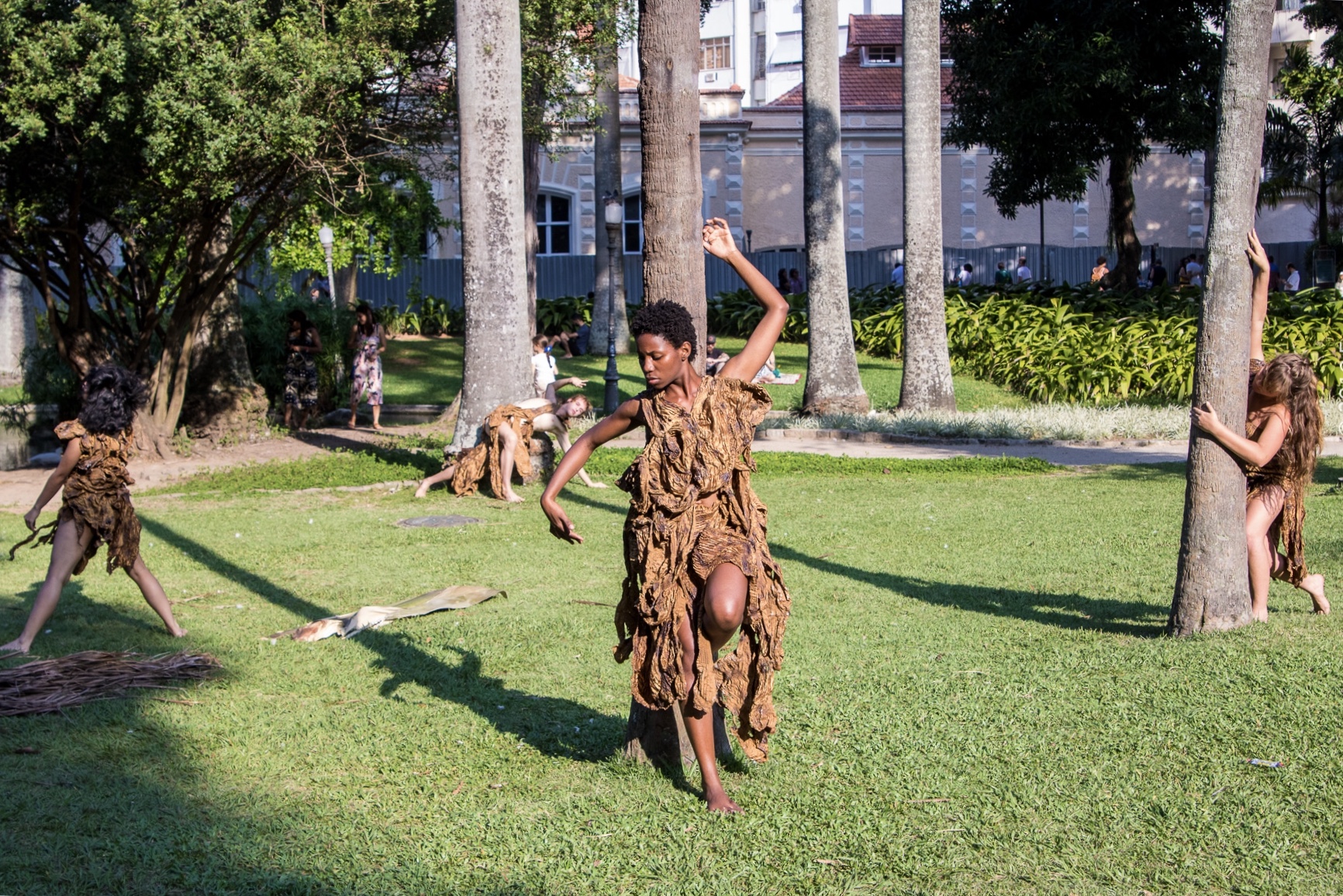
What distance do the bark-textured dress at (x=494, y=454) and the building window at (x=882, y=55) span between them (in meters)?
34.3

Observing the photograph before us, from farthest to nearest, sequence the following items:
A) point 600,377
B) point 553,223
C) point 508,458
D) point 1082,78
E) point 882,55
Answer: point 882,55 → point 553,223 → point 600,377 → point 1082,78 → point 508,458

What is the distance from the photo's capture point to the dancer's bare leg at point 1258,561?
642 centimetres

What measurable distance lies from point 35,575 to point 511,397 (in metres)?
5.02

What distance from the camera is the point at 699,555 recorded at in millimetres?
4258

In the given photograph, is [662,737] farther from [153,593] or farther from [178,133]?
[178,133]

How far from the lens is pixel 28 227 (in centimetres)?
1245

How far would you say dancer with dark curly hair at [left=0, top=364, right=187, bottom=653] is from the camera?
21.9 feet

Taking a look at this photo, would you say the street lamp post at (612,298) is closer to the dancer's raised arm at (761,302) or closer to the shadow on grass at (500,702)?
the shadow on grass at (500,702)

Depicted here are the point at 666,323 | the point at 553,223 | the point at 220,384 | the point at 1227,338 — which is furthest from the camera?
the point at 553,223

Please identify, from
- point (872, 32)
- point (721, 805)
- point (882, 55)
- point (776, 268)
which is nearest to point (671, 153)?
point (721, 805)

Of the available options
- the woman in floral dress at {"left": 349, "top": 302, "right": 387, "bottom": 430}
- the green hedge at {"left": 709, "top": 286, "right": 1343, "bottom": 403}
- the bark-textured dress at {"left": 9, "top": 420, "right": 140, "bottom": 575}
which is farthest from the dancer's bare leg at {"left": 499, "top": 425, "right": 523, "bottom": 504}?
the green hedge at {"left": 709, "top": 286, "right": 1343, "bottom": 403}

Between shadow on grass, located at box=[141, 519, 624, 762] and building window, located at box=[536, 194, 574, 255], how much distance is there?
31.0 metres

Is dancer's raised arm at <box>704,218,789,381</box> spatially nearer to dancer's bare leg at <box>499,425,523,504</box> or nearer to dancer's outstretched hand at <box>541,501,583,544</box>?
dancer's outstretched hand at <box>541,501,583,544</box>

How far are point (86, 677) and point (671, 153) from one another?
4056 mm
